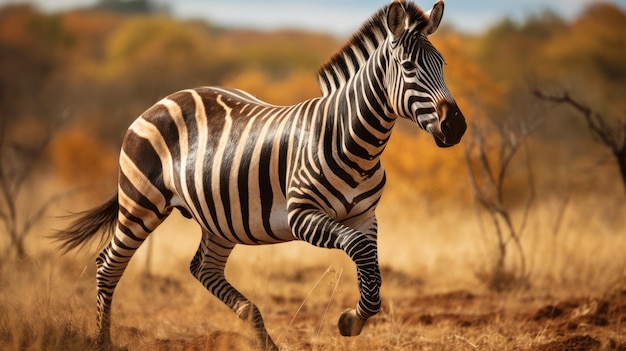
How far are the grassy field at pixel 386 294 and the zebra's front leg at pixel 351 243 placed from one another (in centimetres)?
35

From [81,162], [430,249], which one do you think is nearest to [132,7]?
[81,162]

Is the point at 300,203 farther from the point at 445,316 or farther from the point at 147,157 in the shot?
the point at 445,316

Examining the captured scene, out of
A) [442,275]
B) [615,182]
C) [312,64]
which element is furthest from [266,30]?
[442,275]

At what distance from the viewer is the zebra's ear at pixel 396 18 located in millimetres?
5098

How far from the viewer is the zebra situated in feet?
16.8

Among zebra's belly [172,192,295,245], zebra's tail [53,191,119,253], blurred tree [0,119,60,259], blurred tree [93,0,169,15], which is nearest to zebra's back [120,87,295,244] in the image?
zebra's belly [172,192,295,245]

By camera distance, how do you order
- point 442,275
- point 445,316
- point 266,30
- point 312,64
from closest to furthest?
point 445,316, point 442,275, point 312,64, point 266,30

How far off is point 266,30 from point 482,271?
71800 mm

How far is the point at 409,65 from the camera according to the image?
16.6 ft

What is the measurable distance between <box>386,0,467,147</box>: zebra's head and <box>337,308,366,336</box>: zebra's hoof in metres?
1.21

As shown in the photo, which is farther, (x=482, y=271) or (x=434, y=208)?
(x=434, y=208)

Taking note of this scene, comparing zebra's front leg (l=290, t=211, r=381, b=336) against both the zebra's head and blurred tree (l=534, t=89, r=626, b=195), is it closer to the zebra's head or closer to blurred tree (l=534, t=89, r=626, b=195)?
the zebra's head

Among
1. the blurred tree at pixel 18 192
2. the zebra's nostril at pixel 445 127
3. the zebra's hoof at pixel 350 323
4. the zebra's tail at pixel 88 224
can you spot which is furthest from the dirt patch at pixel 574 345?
the blurred tree at pixel 18 192

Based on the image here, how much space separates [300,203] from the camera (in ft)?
17.3
